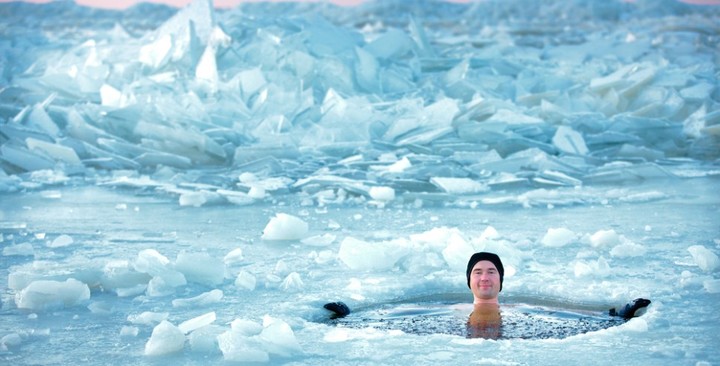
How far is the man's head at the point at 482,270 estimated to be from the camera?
3242 millimetres

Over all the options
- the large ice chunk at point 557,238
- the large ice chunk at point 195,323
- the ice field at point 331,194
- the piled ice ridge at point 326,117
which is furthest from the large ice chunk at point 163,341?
the piled ice ridge at point 326,117

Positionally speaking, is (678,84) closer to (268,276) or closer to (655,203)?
(655,203)

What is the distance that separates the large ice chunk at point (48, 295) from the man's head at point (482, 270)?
55.1 inches

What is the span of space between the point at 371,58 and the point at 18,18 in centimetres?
2147

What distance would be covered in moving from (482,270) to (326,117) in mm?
4583

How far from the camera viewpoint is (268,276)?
352cm

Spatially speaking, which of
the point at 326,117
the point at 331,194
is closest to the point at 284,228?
the point at 331,194

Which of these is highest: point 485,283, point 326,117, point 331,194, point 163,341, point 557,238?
point 326,117

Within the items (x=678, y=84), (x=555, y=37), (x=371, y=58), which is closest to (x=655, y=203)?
(x=678, y=84)

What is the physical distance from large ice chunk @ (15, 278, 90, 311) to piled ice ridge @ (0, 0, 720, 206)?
2.22 meters

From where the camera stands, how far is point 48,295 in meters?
3.15

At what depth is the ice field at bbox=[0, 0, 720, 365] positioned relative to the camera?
2.81 metres

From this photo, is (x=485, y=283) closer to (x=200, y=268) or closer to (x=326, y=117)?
(x=200, y=268)

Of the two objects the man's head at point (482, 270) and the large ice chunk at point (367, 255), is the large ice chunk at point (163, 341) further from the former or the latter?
the large ice chunk at point (367, 255)
